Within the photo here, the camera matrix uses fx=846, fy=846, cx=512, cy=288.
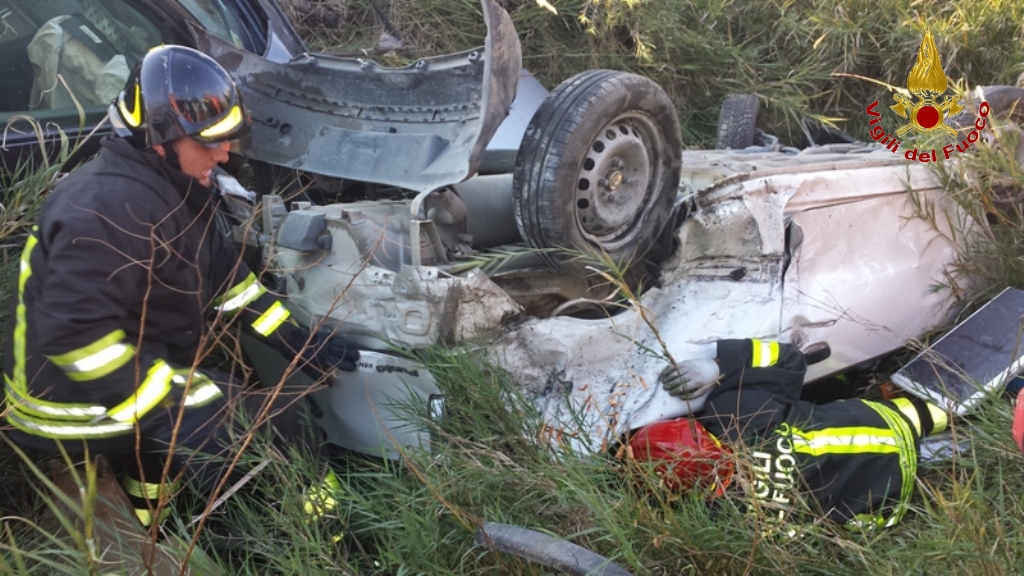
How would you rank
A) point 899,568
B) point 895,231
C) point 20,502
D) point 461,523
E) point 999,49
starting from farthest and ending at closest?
point 999,49 < point 895,231 < point 20,502 < point 461,523 < point 899,568

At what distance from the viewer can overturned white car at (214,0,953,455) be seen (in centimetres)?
221

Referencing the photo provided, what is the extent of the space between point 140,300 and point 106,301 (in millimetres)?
113

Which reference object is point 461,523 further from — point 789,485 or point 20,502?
point 20,502

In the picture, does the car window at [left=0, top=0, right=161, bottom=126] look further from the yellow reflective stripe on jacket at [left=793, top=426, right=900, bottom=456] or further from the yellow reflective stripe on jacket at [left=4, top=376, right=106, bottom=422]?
the yellow reflective stripe on jacket at [left=793, top=426, right=900, bottom=456]

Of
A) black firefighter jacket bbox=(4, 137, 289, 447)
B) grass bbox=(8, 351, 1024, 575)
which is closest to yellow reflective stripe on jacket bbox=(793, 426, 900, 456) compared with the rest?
grass bbox=(8, 351, 1024, 575)

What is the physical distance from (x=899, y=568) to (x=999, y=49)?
14.4 feet

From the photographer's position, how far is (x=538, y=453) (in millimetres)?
2020

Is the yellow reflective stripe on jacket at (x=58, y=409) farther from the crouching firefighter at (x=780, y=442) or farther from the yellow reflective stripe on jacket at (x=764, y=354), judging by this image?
the yellow reflective stripe on jacket at (x=764, y=354)

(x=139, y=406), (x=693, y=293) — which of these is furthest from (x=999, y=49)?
(x=139, y=406)

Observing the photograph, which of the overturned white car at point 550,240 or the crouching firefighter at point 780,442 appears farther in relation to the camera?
the overturned white car at point 550,240

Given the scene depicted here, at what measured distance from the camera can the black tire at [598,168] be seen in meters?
2.25

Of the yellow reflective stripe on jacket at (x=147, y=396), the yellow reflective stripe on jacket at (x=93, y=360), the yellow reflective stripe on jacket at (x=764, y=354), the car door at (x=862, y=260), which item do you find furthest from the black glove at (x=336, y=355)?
the car door at (x=862, y=260)

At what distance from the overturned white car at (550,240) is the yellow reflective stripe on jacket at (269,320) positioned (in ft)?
0.27

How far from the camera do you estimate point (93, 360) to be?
1919 mm
